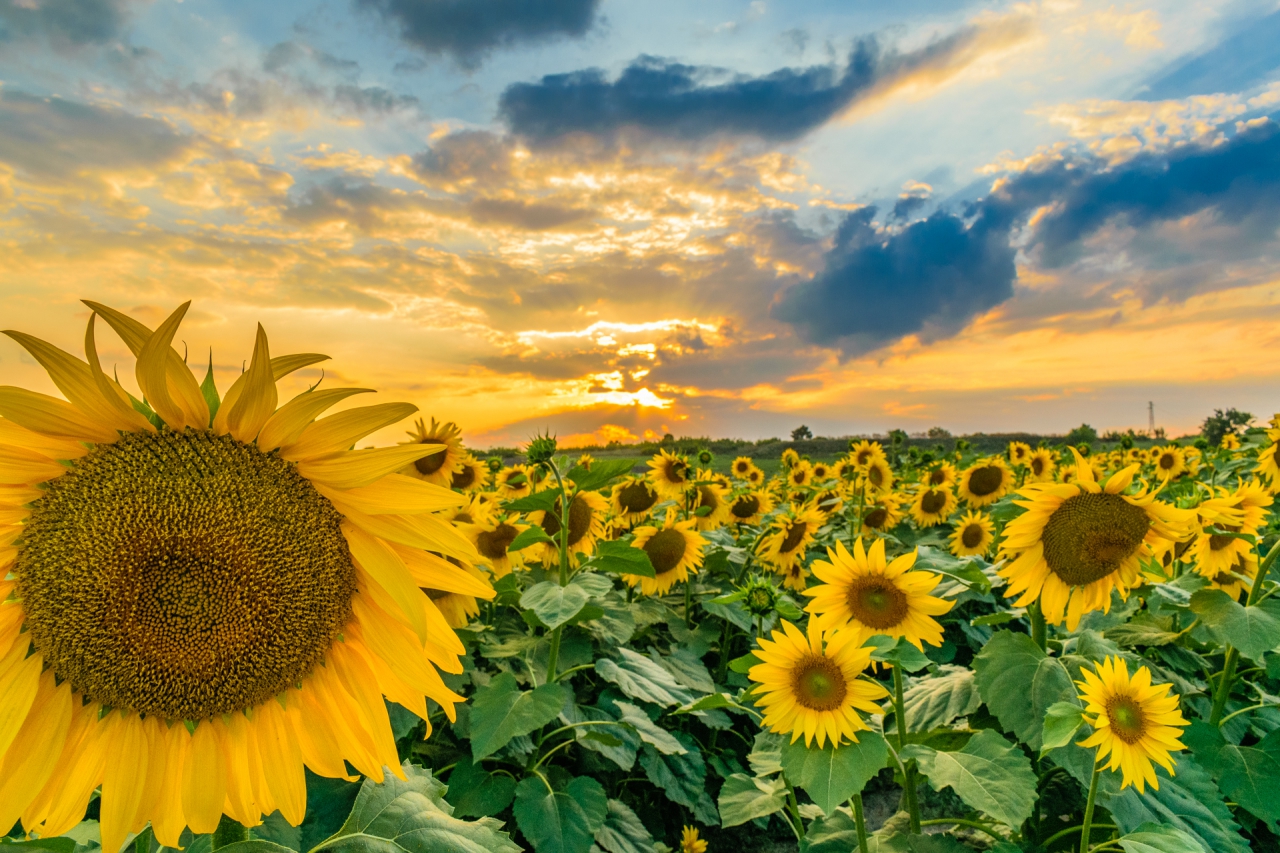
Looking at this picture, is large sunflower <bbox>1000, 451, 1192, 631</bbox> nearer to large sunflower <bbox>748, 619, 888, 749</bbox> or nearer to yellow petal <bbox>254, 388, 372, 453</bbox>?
large sunflower <bbox>748, 619, 888, 749</bbox>

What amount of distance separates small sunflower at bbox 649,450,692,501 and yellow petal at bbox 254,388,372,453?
540 cm

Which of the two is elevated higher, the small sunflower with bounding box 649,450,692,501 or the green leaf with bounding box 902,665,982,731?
the small sunflower with bounding box 649,450,692,501

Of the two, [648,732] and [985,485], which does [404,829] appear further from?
[985,485]

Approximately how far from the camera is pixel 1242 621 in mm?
3043

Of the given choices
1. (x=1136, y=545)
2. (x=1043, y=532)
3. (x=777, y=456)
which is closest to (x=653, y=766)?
(x=1043, y=532)

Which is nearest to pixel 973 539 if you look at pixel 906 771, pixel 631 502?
pixel 631 502

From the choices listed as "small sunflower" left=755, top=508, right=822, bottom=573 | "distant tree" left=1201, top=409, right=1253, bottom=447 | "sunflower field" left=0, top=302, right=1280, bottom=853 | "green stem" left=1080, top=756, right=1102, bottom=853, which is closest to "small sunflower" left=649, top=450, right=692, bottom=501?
"sunflower field" left=0, top=302, right=1280, bottom=853

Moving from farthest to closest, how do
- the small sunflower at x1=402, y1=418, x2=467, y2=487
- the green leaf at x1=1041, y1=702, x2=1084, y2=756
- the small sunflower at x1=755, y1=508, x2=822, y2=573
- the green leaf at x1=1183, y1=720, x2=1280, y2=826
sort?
the small sunflower at x1=755, y1=508, x2=822, y2=573
the small sunflower at x1=402, y1=418, x2=467, y2=487
the green leaf at x1=1183, y1=720, x2=1280, y2=826
the green leaf at x1=1041, y1=702, x2=1084, y2=756

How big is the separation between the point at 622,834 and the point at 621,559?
4.22 feet

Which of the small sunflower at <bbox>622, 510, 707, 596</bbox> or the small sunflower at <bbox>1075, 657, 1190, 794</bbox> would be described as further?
the small sunflower at <bbox>622, 510, 707, 596</bbox>

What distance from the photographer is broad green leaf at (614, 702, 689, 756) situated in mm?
3053

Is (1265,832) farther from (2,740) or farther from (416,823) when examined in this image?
(2,740)

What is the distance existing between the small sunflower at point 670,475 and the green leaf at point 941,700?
3657 mm

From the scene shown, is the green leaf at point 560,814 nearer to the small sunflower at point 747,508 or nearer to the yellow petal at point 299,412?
the yellow petal at point 299,412
